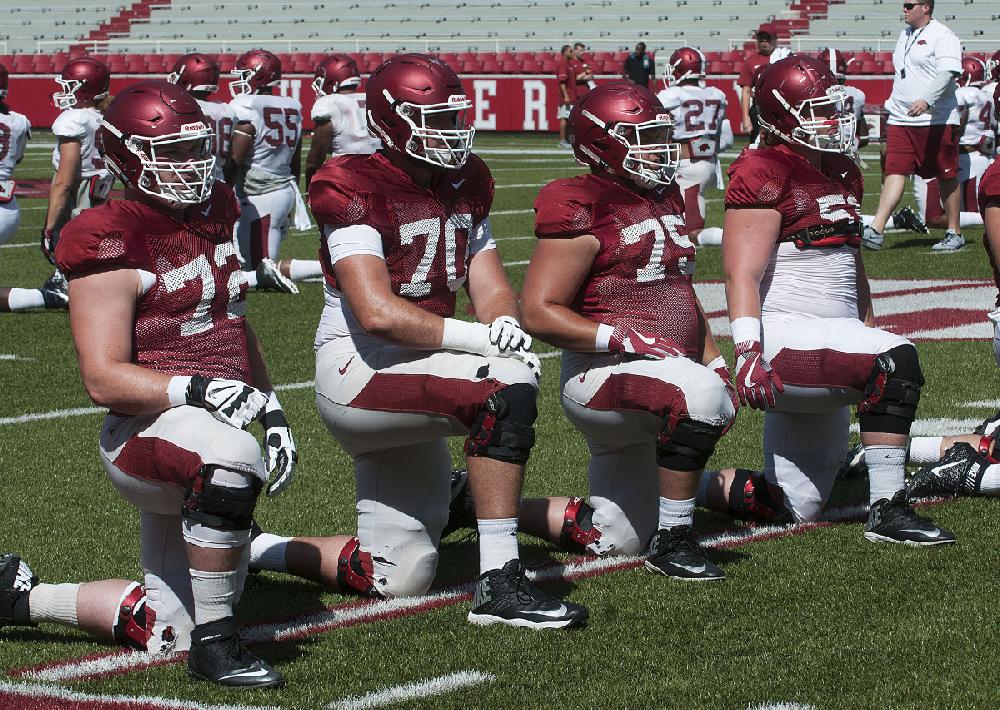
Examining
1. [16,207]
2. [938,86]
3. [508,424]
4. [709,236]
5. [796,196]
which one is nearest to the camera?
[508,424]

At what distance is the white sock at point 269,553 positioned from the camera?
4676mm

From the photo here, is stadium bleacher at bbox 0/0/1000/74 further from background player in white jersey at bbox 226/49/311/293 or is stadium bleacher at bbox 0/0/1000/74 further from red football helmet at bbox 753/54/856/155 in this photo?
red football helmet at bbox 753/54/856/155

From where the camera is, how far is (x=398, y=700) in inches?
143

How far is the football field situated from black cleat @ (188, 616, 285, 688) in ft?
0.11

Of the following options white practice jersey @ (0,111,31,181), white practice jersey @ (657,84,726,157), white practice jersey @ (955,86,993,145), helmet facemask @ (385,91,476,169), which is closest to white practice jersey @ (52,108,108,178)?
white practice jersey @ (0,111,31,181)

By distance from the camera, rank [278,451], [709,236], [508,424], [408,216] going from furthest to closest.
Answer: [709,236] → [408,216] → [508,424] → [278,451]

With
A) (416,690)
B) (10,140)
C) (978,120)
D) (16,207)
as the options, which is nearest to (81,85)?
(10,140)

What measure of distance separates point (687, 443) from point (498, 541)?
2.08ft

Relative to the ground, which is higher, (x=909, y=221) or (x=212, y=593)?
(x=212, y=593)

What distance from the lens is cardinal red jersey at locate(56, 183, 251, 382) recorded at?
3.85m

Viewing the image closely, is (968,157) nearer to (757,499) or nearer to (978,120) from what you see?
(978,120)

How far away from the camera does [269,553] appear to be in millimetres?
4684

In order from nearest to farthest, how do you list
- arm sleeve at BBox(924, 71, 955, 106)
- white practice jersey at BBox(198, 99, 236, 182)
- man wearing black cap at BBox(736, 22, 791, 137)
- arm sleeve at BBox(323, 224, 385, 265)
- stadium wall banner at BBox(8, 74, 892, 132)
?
arm sleeve at BBox(323, 224, 385, 265) → white practice jersey at BBox(198, 99, 236, 182) → arm sleeve at BBox(924, 71, 955, 106) → man wearing black cap at BBox(736, 22, 791, 137) → stadium wall banner at BBox(8, 74, 892, 132)

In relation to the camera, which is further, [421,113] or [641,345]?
[641,345]
